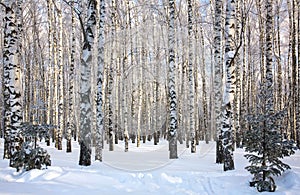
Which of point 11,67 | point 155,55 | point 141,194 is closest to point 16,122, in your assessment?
point 11,67

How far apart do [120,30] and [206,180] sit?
14.6 meters

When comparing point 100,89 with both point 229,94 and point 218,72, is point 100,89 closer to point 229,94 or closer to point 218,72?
point 218,72

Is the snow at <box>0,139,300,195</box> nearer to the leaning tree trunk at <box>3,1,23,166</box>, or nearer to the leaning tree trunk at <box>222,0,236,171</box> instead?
the leaning tree trunk at <box>3,1,23,166</box>

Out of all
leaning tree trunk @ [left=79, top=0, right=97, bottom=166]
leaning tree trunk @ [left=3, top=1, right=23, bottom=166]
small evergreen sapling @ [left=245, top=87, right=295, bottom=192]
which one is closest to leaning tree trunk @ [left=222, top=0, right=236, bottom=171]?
small evergreen sapling @ [left=245, top=87, right=295, bottom=192]

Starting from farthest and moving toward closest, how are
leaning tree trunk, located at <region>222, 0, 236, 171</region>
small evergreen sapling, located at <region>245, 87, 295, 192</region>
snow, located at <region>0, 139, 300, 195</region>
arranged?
leaning tree trunk, located at <region>222, 0, 236, 171</region>, small evergreen sapling, located at <region>245, 87, 295, 192</region>, snow, located at <region>0, 139, 300, 195</region>

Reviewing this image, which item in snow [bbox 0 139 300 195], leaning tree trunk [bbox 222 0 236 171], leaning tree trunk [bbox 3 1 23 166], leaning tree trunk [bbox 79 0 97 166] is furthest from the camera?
leaning tree trunk [bbox 79 0 97 166]

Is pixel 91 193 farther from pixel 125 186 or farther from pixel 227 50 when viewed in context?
pixel 227 50

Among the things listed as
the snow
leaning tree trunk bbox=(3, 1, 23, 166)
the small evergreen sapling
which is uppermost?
leaning tree trunk bbox=(3, 1, 23, 166)

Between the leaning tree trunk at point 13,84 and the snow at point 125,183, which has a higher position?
the leaning tree trunk at point 13,84

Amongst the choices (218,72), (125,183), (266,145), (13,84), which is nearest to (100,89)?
(13,84)

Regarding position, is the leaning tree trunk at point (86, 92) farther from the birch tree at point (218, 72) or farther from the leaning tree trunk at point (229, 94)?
the birch tree at point (218, 72)

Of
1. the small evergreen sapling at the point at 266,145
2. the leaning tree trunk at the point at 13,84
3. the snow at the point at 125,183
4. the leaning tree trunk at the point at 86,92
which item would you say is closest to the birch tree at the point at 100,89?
the leaning tree trunk at the point at 86,92

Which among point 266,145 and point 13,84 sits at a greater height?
point 13,84

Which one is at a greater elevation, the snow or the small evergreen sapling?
the small evergreen sapling
